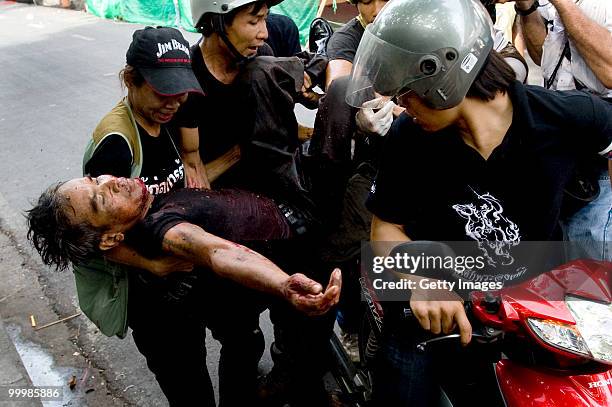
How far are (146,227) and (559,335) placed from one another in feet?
4.38

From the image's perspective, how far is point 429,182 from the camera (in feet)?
6.46

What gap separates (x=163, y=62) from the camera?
7.47 feet

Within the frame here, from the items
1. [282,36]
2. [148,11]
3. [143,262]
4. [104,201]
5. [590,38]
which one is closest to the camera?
[104,201]

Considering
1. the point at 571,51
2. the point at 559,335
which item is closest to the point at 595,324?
the point at 559,335

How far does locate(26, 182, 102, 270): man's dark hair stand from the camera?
2.03 metres

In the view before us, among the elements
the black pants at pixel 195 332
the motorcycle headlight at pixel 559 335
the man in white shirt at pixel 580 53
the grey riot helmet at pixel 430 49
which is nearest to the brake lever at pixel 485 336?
the motorcycle headlight at pixel 559 335

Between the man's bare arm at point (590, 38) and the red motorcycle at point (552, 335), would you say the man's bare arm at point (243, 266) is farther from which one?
the man's bare arm at point (590, 38)

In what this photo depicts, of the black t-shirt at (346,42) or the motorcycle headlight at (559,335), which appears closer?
the motorcycle headlight at (559,335)

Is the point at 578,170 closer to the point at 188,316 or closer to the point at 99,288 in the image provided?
the point at 188,316

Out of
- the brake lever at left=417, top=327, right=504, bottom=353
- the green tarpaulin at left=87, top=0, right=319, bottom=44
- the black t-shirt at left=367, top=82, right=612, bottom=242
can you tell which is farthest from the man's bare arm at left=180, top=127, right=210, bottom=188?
the green tarpaulin at left=87, top=0, right=319, bottom=44

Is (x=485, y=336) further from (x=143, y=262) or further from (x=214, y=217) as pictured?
(x=143, y=262)

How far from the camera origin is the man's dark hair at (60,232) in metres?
2.03

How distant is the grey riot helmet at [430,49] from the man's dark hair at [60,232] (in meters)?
1.11

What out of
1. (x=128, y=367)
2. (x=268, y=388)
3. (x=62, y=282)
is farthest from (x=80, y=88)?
(x=268, y=388)
